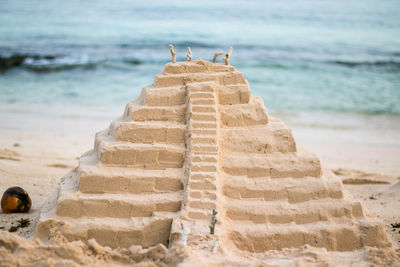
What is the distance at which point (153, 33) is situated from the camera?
30.4 metres

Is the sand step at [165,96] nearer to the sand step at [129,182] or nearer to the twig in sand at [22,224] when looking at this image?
the sand step at [129,182]

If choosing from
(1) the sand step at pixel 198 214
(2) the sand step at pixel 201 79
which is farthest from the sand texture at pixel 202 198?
(2) the sand step at pixel 201 79

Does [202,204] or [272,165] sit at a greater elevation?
[272,165]

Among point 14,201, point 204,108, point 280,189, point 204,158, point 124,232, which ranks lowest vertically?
point 14,201

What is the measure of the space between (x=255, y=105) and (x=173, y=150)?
1.37 meters

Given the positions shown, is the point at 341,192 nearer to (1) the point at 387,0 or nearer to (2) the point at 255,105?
(2) the point at 255,105

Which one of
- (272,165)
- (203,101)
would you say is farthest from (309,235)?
(203,101)

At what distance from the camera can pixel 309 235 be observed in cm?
525

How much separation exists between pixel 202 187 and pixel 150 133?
3.58 ft

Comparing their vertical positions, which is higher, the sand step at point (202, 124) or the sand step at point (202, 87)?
the sand step at point (202, 87)

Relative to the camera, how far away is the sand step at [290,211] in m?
5.32

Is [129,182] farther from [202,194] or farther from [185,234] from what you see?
[185,234]

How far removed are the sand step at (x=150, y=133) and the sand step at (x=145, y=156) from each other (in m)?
0.17

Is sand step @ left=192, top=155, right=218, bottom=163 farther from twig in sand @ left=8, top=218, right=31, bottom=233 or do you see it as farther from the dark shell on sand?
the dark shell on sand
